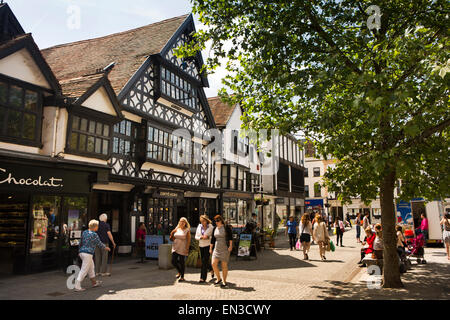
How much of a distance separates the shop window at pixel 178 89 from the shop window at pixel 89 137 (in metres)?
5.27

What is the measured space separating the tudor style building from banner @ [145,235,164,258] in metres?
2.36

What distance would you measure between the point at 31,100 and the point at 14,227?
435 cm

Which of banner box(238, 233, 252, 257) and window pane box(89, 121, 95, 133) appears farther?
banner box(238, 233, 252, 257)

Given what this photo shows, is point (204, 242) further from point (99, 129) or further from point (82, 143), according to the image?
point (99, 129)

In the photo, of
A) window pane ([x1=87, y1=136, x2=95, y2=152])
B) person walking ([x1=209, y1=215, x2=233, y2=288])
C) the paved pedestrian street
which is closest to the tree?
the paved pedestrian street

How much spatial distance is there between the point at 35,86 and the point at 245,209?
21374 mm

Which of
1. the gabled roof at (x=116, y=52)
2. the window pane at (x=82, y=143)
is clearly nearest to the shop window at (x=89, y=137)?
the window pane at (x=82, y=143)

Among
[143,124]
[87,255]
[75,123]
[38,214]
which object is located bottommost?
[87,255]

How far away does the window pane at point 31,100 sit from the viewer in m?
11.1

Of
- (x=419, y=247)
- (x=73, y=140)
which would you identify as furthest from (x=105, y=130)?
(x=419, y=247)

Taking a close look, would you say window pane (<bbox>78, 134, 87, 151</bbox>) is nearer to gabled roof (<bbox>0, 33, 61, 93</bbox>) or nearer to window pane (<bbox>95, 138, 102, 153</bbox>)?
window pane (<bbox>95, 138, 102, 153</bbox>)

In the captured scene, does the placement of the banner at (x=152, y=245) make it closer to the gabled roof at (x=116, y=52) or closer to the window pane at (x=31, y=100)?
the window pane at (x=31, y=100)

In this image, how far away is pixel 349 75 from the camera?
22.2ft

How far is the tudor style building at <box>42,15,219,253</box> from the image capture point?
1385 cm
